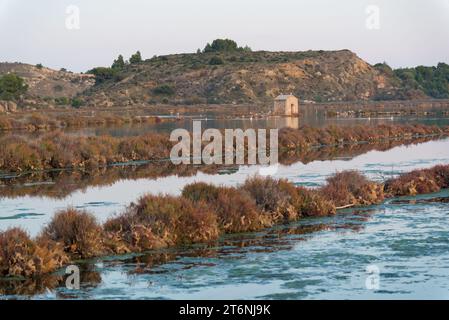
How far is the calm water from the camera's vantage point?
Result: 37.5ft

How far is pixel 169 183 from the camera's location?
23484 mm

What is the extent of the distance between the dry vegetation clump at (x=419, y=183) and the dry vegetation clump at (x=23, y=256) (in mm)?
10748

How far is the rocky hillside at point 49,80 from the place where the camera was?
123037mm

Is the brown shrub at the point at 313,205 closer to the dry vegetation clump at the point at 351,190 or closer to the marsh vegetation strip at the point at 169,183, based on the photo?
the dry vegetation clump at the point at 351,190

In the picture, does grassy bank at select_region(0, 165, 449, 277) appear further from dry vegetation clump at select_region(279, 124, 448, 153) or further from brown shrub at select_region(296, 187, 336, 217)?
dry vegetation clump at select_region(279, 124, 448, 153)

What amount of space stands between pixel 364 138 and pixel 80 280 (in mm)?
33946

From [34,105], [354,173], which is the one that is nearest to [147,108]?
[34,105]

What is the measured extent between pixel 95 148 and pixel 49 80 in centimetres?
10200

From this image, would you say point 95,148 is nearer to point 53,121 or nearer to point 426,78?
point 53,121

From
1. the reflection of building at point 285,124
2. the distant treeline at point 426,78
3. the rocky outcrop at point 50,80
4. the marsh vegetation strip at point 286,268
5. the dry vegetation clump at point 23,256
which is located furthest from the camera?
the distant treeline at point 426,78

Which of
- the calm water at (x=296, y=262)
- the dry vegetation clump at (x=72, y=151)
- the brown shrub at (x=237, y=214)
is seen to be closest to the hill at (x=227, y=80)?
the dry vegetation clump at (x=72, y=151)

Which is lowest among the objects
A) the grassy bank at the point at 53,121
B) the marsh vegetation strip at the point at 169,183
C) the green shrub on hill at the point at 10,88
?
the marsh vegetation strip at the point at 169,183

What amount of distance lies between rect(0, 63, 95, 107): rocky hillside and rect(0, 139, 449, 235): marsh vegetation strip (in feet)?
296

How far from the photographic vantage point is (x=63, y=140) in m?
31.3
